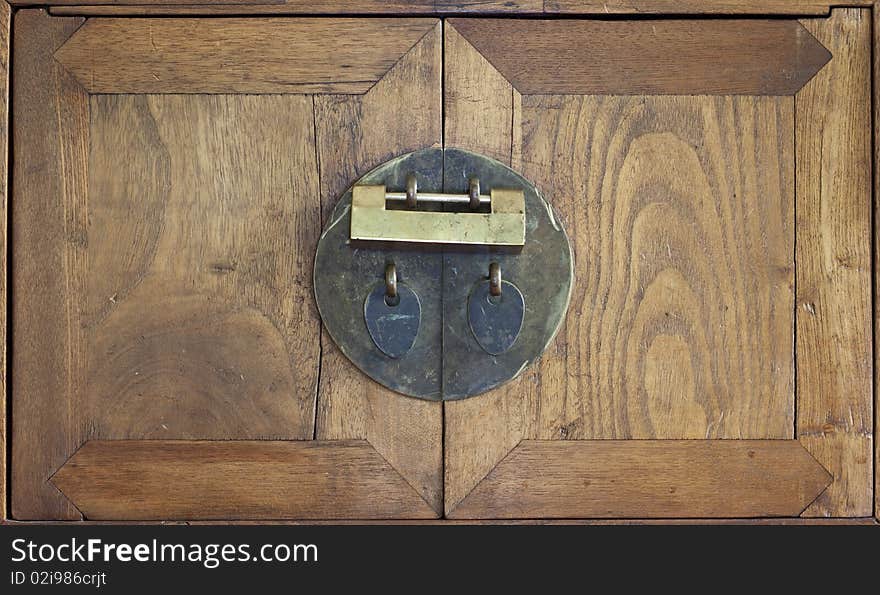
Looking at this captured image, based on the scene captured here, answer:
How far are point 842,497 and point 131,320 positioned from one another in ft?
2.66

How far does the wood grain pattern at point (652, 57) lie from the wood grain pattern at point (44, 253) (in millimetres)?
467

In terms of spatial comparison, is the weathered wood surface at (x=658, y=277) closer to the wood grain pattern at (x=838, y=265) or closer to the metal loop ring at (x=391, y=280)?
the wood grain pattern at (x=838, y=265)

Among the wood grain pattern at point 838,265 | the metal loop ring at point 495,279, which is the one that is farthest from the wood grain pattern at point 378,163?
the wood grain pattern at point 838,265

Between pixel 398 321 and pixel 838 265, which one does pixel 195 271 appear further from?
pixel 838 265

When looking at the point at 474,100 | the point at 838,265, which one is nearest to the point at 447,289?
the point at 474,100

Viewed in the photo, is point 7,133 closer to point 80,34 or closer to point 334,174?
point 80,34

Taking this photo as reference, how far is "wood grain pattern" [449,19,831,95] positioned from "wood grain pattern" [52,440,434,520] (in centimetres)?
46

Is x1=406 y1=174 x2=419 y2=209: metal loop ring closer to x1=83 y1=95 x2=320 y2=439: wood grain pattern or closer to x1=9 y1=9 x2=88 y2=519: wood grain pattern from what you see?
x1=83 y1=95 x2=320 y2=439: wood grain pattern

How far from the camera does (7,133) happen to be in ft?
3.28

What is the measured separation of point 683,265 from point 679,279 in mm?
16

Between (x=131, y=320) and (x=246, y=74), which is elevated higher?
(x=246, y=74)

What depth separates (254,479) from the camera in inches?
39.6

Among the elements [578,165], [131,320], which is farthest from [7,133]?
[578,165]

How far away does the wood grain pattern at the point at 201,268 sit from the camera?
100 centimetres
